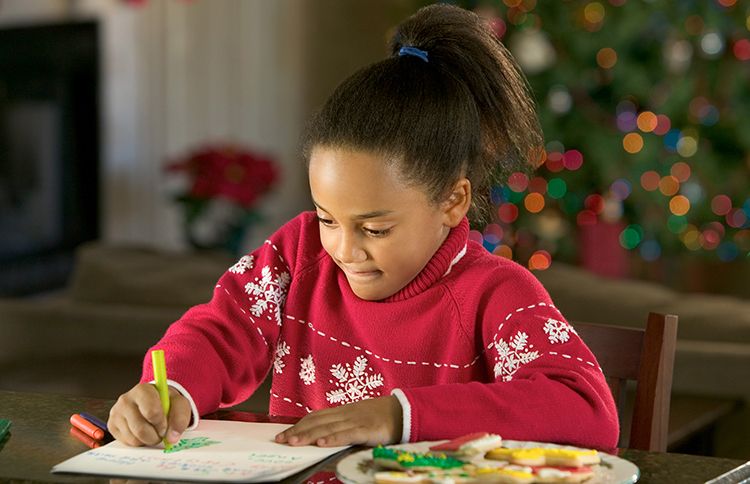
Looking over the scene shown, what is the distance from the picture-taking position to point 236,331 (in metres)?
1.52

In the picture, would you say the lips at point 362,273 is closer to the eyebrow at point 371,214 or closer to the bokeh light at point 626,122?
the eyebrow at point 371,214

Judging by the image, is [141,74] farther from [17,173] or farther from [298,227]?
[298,227]

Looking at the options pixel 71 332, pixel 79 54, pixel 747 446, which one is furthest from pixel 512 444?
pixel 79 54

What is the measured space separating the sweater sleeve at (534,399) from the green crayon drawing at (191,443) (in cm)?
19

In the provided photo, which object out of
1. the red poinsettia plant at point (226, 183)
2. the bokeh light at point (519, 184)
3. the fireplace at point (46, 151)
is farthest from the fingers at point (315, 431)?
the bokeh light at point (519, 184)

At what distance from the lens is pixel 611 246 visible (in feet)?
→ 19.2

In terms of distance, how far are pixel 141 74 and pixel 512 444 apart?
4.83 meters

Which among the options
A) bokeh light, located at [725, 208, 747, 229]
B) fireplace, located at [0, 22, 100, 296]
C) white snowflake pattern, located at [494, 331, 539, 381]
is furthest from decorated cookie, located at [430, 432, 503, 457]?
bokeh light, located at [725, 208, 747, 229]

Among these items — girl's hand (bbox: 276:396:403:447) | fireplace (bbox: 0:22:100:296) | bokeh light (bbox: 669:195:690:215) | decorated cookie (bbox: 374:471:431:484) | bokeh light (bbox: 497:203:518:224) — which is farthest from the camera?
bokeh light (bbox: 497:203:518:224)

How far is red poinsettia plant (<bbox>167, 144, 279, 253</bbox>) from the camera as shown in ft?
17.0

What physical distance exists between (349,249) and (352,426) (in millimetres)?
233

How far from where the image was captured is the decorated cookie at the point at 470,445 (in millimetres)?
1115

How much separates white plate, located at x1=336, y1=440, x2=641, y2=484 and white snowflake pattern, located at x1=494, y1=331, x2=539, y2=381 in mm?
183

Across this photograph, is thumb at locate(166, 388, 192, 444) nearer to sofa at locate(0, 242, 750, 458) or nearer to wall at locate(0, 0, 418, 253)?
sofa at locate(0, 242, 750, 458)
